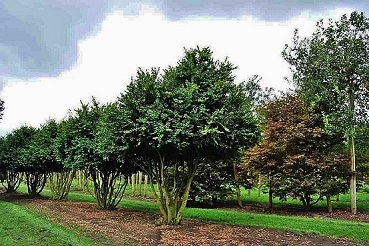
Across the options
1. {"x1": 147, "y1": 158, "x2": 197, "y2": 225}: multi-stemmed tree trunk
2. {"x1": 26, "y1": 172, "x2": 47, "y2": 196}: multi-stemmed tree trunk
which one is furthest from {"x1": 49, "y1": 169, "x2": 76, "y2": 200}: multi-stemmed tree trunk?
{"x1": 147, "y1": 158, "x2": 197, "y2": 225}: multi-stemmed tree trunk

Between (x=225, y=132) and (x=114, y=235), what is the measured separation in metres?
3.95

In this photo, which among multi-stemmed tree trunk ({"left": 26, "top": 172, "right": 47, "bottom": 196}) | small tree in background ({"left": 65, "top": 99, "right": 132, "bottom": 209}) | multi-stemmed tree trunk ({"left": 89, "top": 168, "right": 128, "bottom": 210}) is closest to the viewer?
small tree in background ({"left": 65, "top": 99, "right": 132, "bottom": 209})

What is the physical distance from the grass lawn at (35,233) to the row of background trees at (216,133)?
2818mm

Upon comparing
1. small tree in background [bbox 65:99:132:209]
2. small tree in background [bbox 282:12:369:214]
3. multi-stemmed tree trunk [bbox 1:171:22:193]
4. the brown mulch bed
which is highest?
small tree in background [bbox 282:12:369:214]

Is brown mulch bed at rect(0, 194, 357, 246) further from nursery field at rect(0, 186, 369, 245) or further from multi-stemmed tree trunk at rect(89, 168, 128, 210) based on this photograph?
multi-stemmed tree trunk at rect(89, 168, 128, 210)

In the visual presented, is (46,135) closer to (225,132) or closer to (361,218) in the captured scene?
(225,132)

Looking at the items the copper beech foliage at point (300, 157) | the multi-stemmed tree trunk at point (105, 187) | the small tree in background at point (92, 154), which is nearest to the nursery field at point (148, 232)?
the small tree in background at point (92, 154)

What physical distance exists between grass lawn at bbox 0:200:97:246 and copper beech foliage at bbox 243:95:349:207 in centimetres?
1041

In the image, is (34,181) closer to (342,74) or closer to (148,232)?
(148,232)

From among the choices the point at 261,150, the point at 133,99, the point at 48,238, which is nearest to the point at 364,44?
the point at 261,150

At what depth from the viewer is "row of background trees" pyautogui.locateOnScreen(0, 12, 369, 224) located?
434 inches

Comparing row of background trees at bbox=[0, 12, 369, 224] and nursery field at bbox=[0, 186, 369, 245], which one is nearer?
nursery field at bbox=[0, 186, 369, 245]

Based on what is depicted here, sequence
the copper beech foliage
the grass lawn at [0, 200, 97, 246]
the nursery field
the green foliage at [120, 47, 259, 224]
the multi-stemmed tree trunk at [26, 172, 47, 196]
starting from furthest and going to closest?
the multi-stemmed tree trunk at [26, 172, 47, 196], the copper beech foliage, the green foliage at [120, 47, 259, 224], the nursery field, the grass lawn at [0, 200, 97, 246]

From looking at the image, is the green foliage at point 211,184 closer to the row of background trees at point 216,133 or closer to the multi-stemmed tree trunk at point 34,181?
→ the row of background trees at point 216,133
